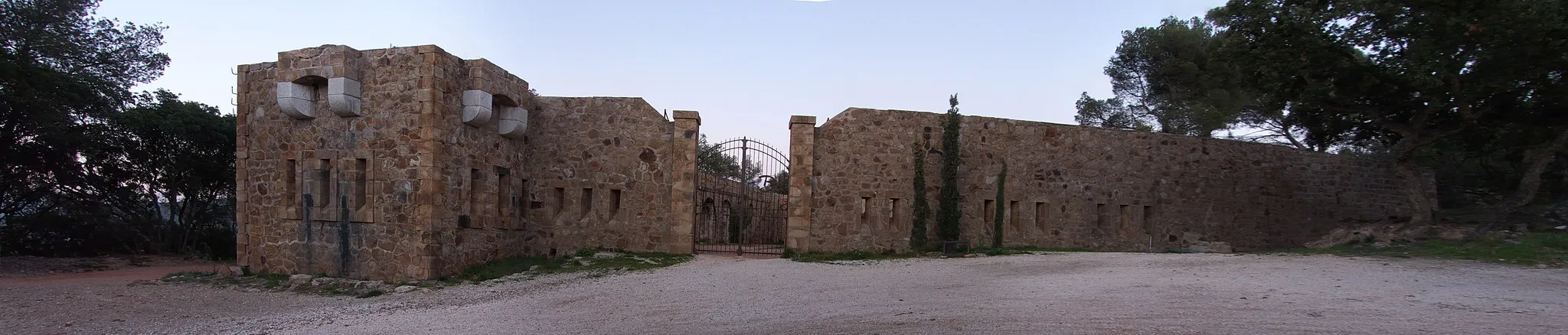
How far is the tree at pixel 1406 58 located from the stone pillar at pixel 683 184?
32.9ft

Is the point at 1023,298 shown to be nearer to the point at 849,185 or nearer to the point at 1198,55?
the point at 849,185

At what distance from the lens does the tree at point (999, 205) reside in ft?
49.1

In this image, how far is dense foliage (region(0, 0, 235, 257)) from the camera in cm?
1600

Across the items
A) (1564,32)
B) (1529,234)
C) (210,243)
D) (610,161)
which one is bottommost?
(210,243)

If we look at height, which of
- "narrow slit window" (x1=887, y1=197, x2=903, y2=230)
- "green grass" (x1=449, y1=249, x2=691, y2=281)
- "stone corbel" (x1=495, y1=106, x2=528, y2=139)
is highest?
"stone corbel" (x1=495, y1=106, x2=528, y2=139)

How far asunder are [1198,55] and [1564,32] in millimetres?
11876

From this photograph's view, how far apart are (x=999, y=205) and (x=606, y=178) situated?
678 centimetres

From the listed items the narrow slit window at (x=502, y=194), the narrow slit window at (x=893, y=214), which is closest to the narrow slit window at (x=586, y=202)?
the narrow slit window at (x=502, y=194)

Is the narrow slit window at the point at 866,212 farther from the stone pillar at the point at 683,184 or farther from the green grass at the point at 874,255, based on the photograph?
the stone pillar at the point at 683,184

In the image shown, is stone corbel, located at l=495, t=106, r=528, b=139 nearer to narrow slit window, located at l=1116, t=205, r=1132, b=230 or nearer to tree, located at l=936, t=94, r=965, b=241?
tree, located at l=936, t=94, r=965, b=241

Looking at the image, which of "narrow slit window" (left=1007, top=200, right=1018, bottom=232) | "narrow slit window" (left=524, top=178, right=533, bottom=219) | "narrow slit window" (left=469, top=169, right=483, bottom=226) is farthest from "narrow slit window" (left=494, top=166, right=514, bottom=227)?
"narrow slit window" (left=1007, top=200, right=1018, bottom=232)

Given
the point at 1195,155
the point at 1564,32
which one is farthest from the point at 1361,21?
the point at 1195,155

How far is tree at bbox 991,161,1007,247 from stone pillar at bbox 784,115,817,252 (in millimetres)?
3395

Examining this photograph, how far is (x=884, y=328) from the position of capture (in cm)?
672
